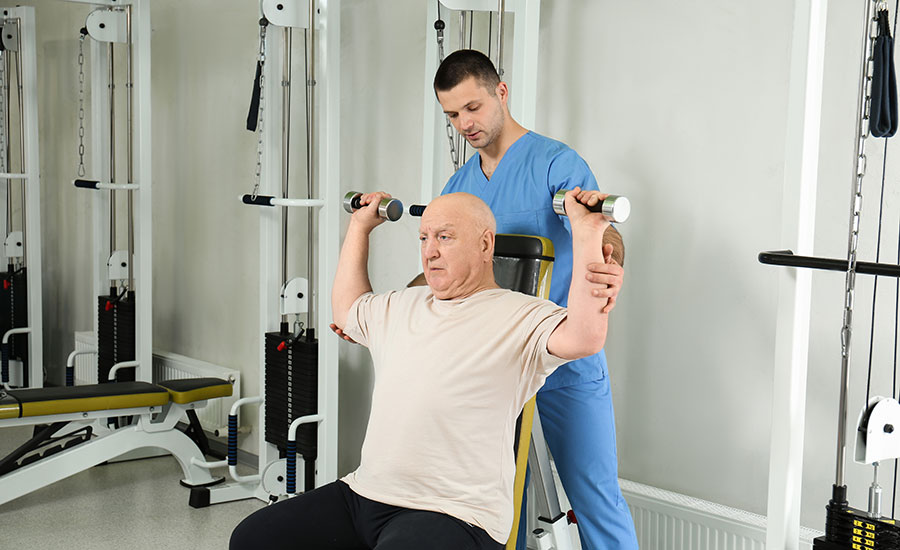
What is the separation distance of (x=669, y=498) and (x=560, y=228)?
0.97 m

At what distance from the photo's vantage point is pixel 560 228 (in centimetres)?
220

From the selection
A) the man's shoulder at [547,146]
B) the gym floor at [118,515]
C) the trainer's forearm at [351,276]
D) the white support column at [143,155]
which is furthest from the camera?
the white support column at [143,155]

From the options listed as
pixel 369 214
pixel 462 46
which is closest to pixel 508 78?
pixel 462 46

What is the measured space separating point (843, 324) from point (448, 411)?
2.62 feet

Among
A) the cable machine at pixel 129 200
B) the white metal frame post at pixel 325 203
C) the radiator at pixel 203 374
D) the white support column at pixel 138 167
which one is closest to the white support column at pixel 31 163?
the radiator at pixel 203 374

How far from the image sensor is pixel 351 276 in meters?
2.10

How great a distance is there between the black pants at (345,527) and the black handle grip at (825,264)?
2.50ft

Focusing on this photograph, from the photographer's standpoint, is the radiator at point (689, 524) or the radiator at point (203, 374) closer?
the radiator at point (689, 524)

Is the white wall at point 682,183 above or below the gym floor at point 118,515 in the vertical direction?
above

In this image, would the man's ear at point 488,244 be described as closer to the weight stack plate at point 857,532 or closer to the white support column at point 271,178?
the weight stack plate at point 857,532

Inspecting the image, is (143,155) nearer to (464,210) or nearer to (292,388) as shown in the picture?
(292,388)

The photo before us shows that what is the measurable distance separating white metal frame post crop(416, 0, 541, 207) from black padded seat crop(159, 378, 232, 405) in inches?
55.6

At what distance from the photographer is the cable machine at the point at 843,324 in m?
1.70

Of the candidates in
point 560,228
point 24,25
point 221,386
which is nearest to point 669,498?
point 560,228
